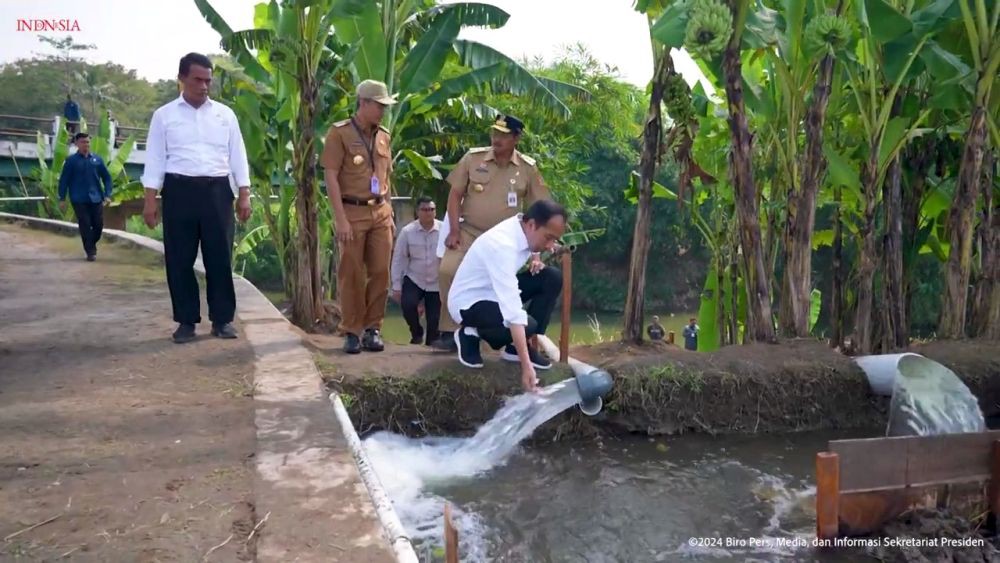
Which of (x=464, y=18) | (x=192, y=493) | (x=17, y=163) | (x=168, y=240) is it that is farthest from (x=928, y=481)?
(x=17, y=163)

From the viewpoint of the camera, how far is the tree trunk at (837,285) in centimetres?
730

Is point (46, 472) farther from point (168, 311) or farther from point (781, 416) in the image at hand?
point (781, 416)

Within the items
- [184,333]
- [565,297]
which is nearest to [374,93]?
[565,297]

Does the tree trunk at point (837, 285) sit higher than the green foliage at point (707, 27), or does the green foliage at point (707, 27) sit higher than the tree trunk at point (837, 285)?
the green foliage at point (707, 27)

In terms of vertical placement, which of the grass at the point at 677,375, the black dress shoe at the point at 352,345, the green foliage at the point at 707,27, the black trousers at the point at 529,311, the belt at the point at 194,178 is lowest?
the grass at the point at 677,375

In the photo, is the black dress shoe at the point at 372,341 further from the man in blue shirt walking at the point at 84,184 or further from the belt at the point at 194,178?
the man in blue shirt walking at the point at 84,184

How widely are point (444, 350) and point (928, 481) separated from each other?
3172 mm

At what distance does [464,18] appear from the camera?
807 centimetres

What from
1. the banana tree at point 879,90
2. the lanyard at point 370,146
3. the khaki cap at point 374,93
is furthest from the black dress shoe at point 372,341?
the banana tree at point 879,90

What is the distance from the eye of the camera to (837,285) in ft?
24.8

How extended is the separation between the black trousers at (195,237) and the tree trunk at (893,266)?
16.7ft

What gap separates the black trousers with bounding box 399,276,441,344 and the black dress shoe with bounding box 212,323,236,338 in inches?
68.9

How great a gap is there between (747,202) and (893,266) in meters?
1.43

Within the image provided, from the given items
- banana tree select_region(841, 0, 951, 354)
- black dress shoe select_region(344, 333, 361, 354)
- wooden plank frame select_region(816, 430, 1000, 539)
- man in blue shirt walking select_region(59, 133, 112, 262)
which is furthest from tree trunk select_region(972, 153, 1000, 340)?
man in blue shirt walking select_region(59, 133, 112, 262)
